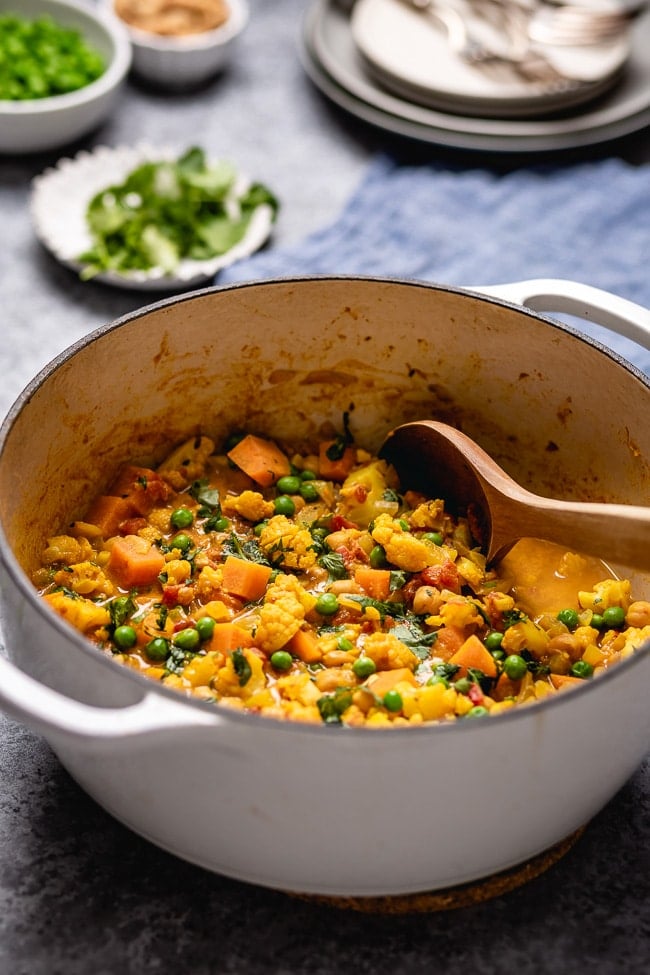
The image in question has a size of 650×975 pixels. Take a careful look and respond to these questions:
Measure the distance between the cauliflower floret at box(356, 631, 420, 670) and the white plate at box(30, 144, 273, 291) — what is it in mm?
1636

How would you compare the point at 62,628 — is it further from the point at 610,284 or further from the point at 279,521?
the point at 610,284

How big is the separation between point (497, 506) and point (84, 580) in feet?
2.86

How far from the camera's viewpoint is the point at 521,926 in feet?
6.36

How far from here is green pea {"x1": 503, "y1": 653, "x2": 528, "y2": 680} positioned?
86.5 inches

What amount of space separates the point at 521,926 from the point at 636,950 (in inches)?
7.7

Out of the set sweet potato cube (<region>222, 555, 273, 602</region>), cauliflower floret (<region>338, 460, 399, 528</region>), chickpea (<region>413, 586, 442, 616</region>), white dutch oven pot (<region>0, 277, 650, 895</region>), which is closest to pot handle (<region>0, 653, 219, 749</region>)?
white dutch oven pot (<region>0, 277, 650, 895</region>)

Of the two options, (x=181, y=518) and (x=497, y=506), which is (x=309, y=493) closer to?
(x=181, y=518)

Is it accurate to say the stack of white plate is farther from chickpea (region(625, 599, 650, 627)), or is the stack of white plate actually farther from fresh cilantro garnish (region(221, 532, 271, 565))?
chickpea (region(625, 599, 650, 627))

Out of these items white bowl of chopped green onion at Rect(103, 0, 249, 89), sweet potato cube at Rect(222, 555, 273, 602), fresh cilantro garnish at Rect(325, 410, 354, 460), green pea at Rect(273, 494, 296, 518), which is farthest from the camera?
white bowl of chopped green onion at Rect(103, 0, 249, 89)

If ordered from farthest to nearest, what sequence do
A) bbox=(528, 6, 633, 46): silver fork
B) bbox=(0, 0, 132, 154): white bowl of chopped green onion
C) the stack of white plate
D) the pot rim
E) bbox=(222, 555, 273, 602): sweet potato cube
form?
bbox=(528, 6, 633, 46): silver fork < the stack of white plate < bbox=(0, 0, 132, 154): white bowl of chopped green onion < bbox=(222, 555, 273, 602): sweet potato cube < the pot rim

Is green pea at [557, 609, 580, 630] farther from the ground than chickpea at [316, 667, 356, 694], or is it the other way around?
green pea at [557, 609, 580, 630]

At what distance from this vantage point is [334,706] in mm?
1986

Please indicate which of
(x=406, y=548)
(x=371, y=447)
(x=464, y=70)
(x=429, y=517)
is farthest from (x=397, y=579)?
(x=464, y=70)

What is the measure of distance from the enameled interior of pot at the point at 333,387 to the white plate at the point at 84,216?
2.90 ft
